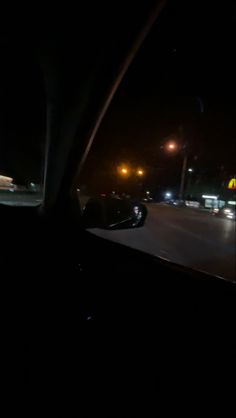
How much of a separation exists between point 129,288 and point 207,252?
916cm

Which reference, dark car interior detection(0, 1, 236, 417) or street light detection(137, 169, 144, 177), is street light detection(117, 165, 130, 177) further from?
dark car interior detection(0, 1, 236, 417)

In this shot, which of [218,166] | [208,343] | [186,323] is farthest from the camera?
[218,166]

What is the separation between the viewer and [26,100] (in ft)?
7.97

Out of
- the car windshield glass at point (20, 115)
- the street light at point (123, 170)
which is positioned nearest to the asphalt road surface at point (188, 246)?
the street light at point (123, 170)

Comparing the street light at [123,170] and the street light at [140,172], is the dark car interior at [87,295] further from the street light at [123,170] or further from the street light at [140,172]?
the street light at [140,172]

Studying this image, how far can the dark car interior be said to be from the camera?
1.43 metres

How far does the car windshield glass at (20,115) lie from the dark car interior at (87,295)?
51mm

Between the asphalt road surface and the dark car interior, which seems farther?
the asphalt road surface

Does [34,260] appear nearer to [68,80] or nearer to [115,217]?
[115,217]

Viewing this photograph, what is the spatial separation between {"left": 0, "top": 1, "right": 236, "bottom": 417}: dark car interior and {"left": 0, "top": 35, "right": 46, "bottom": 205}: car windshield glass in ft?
0.17

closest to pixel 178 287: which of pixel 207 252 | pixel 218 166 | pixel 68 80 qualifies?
pixel 68 80

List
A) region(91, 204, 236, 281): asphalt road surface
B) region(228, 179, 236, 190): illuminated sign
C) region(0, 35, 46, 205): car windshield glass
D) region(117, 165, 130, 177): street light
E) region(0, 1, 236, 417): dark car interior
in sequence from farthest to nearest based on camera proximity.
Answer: region(228, 179, 236, 190): illuminated sign → region(91, 204, 236, 281): asphalt road surface → region(117, 165, 130, 177): street light → region(0, 35, 46, 205): car windshield glass → region(0, 1, 236, 417): dark car interior

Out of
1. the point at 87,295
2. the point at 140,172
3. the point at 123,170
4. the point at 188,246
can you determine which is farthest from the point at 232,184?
the point at 87,295

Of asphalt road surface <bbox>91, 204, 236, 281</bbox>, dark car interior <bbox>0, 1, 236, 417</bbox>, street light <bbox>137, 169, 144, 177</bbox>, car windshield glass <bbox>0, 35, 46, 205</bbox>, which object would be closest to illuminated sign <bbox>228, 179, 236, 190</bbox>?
asphalt road surface <bbox>91, 204, 236, 281</bbox>
